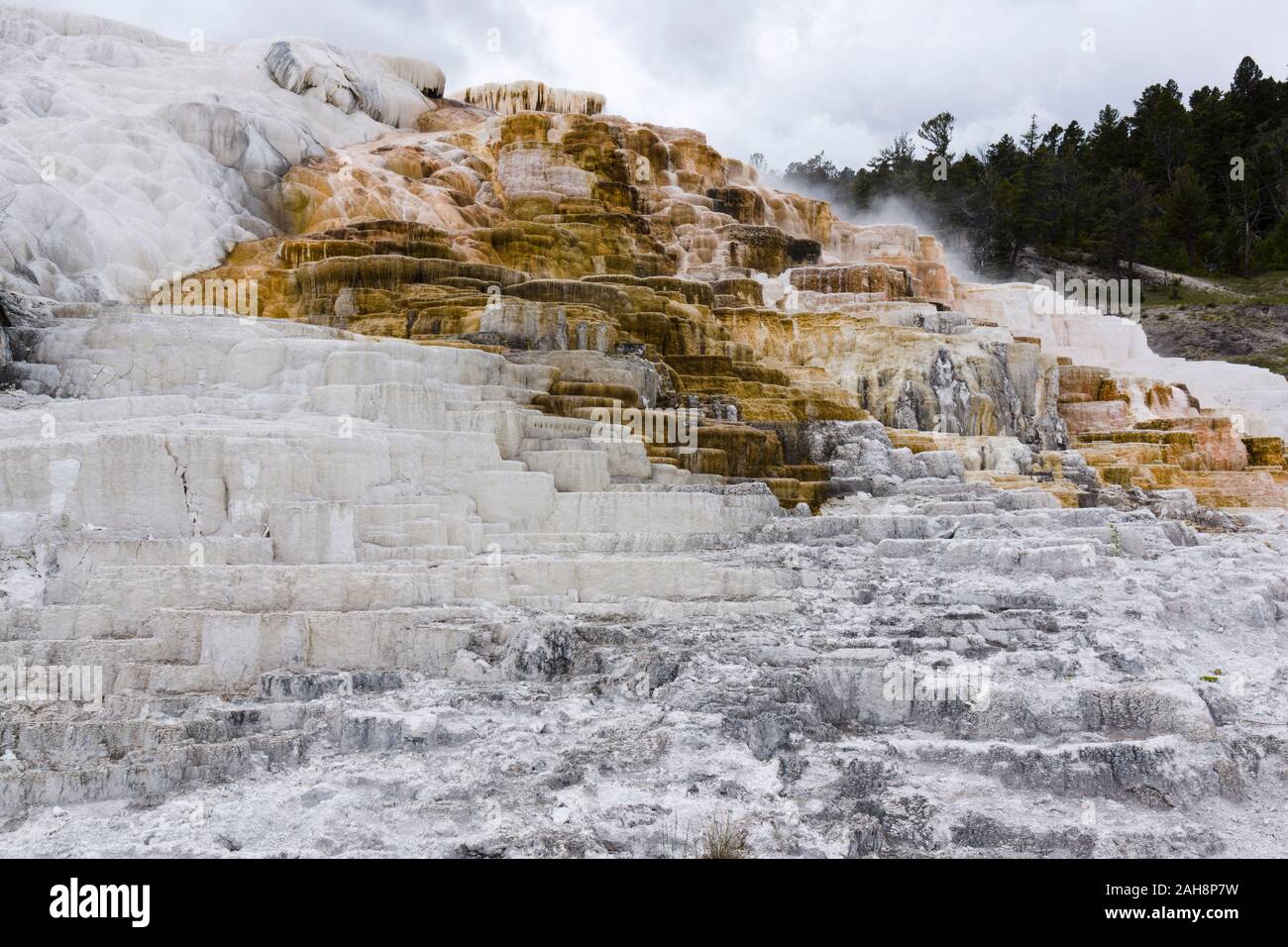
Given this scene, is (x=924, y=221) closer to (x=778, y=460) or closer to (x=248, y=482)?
(x=778, y=460)

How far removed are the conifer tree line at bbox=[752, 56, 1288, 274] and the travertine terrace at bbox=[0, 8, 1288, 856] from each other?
14190mm

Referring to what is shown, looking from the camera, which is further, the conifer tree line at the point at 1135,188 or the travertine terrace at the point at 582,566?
the conifer tree line at the point at 1135,188

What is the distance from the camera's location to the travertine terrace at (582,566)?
470 cm

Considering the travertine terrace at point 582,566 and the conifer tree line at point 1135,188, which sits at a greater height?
the conifer tree line at point 1135,188

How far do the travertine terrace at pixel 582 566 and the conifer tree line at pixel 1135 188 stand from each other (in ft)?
46.6

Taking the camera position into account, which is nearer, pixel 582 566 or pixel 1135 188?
pixel 582 566

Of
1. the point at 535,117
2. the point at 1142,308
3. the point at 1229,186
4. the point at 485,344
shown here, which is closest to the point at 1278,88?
the point at 1229,186

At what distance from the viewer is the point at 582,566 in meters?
7.57

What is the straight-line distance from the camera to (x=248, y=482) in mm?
7668

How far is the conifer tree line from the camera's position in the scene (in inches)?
1249

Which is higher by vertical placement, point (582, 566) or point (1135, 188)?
point (1135, 188)

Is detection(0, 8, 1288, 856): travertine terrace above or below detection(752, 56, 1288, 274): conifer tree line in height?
below

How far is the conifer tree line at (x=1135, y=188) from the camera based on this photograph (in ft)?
104

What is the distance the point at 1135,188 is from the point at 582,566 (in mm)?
30221
